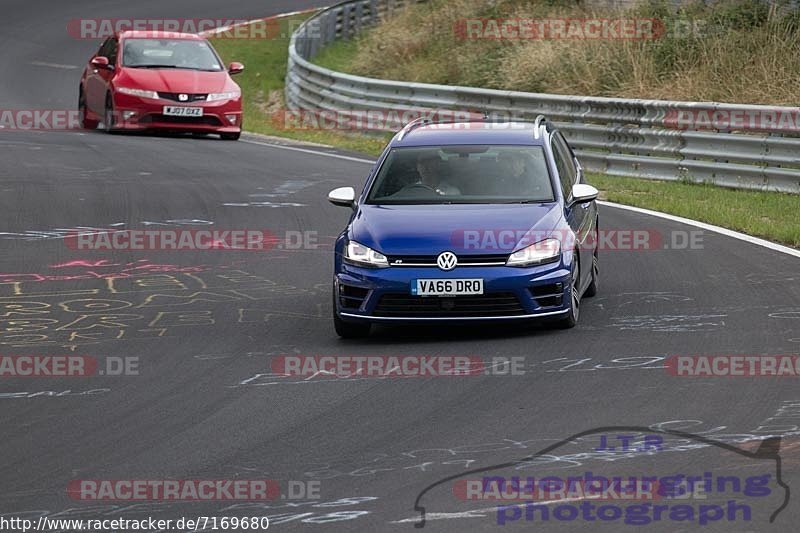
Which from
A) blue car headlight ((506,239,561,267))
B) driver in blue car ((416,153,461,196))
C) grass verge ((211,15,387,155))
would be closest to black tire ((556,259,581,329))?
blue car headlight ((506,239,561,267))

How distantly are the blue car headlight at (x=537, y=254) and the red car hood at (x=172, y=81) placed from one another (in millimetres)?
15368

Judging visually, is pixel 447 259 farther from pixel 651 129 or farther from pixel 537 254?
pixel 651 129

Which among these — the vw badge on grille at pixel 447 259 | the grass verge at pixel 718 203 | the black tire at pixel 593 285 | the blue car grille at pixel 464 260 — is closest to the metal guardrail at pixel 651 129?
the grass verge at pixel 718 203

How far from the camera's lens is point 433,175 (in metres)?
12.0

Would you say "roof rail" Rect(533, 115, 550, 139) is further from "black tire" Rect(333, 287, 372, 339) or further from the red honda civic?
the red honda civic

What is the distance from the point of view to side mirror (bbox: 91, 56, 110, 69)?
86.0 ft

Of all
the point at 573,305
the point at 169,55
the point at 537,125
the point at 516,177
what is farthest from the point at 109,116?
the point at 573,305

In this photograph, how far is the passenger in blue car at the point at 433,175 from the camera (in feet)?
38.7

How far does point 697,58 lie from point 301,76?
8160mm

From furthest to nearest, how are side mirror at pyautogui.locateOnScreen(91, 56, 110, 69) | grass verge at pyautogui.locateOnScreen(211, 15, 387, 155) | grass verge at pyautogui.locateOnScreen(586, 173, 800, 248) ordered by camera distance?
grass verge at pyautogui.locateOnScreen(211, 15, 387, 155), side mirror at pyautogui.locateOnScreen(91, 56, 110, 69), grass verge at pyautogui.locateOnScreen(586, 173, 800, 248)

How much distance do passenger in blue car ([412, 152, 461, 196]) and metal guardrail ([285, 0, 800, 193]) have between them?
25.5 feet

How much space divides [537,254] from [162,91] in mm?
15616

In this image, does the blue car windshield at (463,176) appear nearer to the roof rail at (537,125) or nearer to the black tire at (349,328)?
the roof rail at (537,125)

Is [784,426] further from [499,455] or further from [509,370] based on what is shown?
[509,370]
